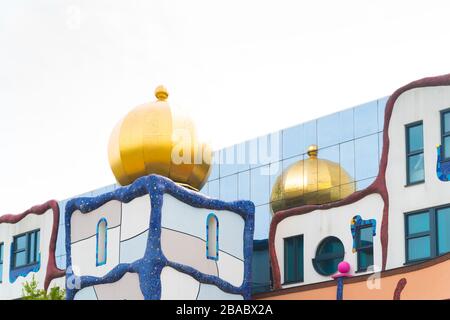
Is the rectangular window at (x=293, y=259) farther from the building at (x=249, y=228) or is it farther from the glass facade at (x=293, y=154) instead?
the glass facade at (x=293, y=154)

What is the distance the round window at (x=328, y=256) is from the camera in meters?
20.5

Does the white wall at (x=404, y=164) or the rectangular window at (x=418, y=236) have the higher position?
the white wall at (x=404, y=164)

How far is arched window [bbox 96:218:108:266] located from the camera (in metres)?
19.5

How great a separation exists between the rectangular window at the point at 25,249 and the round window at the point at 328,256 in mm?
7421

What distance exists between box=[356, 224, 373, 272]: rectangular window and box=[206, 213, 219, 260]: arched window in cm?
292

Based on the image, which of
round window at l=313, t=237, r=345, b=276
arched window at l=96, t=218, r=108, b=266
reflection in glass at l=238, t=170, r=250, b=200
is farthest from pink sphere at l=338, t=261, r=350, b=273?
→ reflection in glass at l=238, t=170, r=250, b=200

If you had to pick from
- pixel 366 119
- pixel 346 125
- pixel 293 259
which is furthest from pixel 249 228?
pixel 346 125

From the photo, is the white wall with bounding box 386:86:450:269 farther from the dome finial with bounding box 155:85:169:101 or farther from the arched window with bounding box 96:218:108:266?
the arched window with bounding box 96:218:108:266

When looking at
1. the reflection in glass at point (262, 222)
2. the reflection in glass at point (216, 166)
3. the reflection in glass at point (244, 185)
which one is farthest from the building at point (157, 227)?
the reflection in glass at point (216, 166)

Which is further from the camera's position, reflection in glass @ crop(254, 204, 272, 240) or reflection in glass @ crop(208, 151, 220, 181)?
reflection in glass @ crop(208, 151, 220, 181)

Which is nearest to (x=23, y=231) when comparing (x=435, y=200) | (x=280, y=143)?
(x=280, y=143)

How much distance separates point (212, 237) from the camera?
1948cm

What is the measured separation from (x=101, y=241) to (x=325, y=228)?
15.7 ft

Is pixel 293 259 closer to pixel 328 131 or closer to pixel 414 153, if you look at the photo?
pixel 414 153
